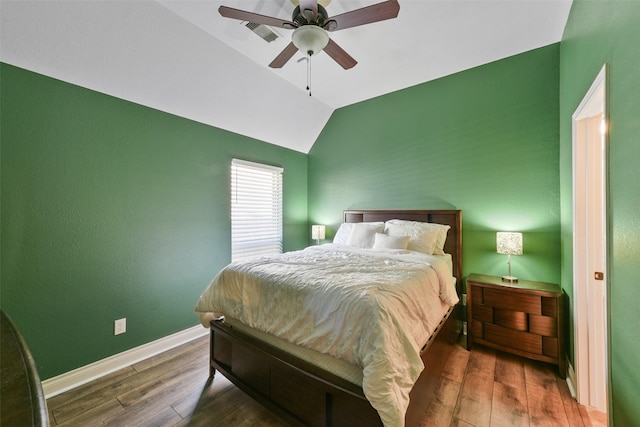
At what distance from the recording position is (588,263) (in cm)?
179

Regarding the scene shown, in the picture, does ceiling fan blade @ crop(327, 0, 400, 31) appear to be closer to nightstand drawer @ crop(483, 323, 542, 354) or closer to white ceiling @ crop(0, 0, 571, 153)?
white ceiling @ crop(0, 0, 571, 153)

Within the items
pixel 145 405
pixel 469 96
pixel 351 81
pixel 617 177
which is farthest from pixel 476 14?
pixel 145 405

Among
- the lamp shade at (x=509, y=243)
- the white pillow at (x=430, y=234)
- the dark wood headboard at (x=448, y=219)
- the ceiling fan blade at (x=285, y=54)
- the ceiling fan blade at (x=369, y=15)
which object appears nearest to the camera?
the ceiling fan blade at (x=369, y=15)

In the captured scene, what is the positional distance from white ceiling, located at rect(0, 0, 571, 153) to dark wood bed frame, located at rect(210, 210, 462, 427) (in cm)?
229

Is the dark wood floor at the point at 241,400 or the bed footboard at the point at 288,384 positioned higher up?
the bed footboard at the point at 288,384

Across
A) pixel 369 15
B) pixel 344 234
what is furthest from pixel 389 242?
pixel 369 15

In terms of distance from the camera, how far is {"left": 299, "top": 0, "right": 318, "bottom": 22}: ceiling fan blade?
5.11ft

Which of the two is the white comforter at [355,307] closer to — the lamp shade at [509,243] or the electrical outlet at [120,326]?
the lamp shade at [509,243]

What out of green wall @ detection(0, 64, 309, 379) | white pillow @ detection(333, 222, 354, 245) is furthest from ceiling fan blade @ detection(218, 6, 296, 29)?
white pillow @ detection(333, 222, 354, 245)

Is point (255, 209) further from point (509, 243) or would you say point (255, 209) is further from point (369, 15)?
point (509, 243)

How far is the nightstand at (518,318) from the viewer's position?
213 centimetres

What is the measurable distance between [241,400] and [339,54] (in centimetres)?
276

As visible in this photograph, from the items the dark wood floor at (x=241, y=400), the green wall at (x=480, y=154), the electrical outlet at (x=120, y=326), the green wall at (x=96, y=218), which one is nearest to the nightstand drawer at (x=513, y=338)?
the dark wood floor at (x=241, y=400)

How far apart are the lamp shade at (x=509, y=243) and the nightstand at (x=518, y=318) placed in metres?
0.30
